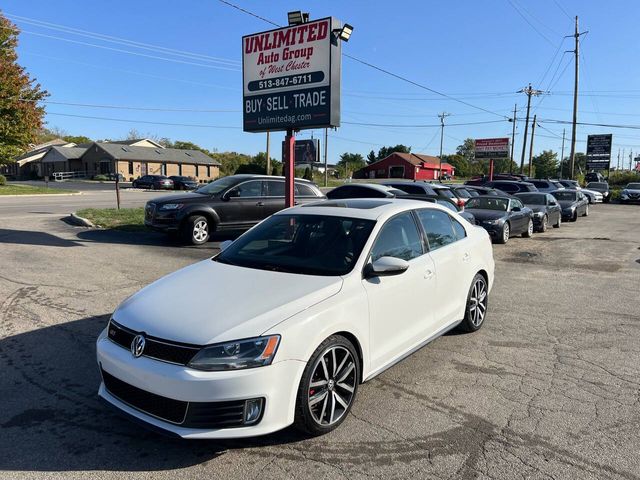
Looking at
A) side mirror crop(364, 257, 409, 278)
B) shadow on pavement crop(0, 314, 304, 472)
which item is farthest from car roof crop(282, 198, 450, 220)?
shadow on pavement crop(0, 314, 304, 472)

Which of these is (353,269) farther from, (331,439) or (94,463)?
(94,463)

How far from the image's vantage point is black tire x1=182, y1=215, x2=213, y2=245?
38.9ft

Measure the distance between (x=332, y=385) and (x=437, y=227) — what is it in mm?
2366

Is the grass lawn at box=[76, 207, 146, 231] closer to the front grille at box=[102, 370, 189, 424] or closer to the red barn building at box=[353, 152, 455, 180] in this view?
the front grille at box=[102, 370, 189, 424]

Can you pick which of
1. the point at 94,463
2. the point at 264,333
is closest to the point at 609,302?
the point at 264,333

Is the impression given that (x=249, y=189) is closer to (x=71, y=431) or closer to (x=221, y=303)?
(x=221, y=303)

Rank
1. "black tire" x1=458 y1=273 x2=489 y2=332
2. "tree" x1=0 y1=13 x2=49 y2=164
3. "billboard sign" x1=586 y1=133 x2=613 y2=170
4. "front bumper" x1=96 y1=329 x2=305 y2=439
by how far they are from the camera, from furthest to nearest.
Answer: "billboard sign" x1=586 y1=133 x2=613 y2=170, "tree" x1=0 y1=13 x2=49 y2=164, "black tire" x1=458 y1=273 x2=489 y2=332, "front bumper" x1=96 y1=329 x2=305 y2=439

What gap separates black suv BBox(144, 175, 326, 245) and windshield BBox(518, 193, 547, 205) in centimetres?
952

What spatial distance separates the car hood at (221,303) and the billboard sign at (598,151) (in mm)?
65040

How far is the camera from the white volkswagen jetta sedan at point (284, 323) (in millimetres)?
3037

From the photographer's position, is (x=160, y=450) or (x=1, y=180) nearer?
(x=160, y=450)

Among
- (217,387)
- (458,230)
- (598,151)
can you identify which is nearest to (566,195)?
(458,230)

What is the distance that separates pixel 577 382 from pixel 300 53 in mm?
8888

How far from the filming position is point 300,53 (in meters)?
11.0
